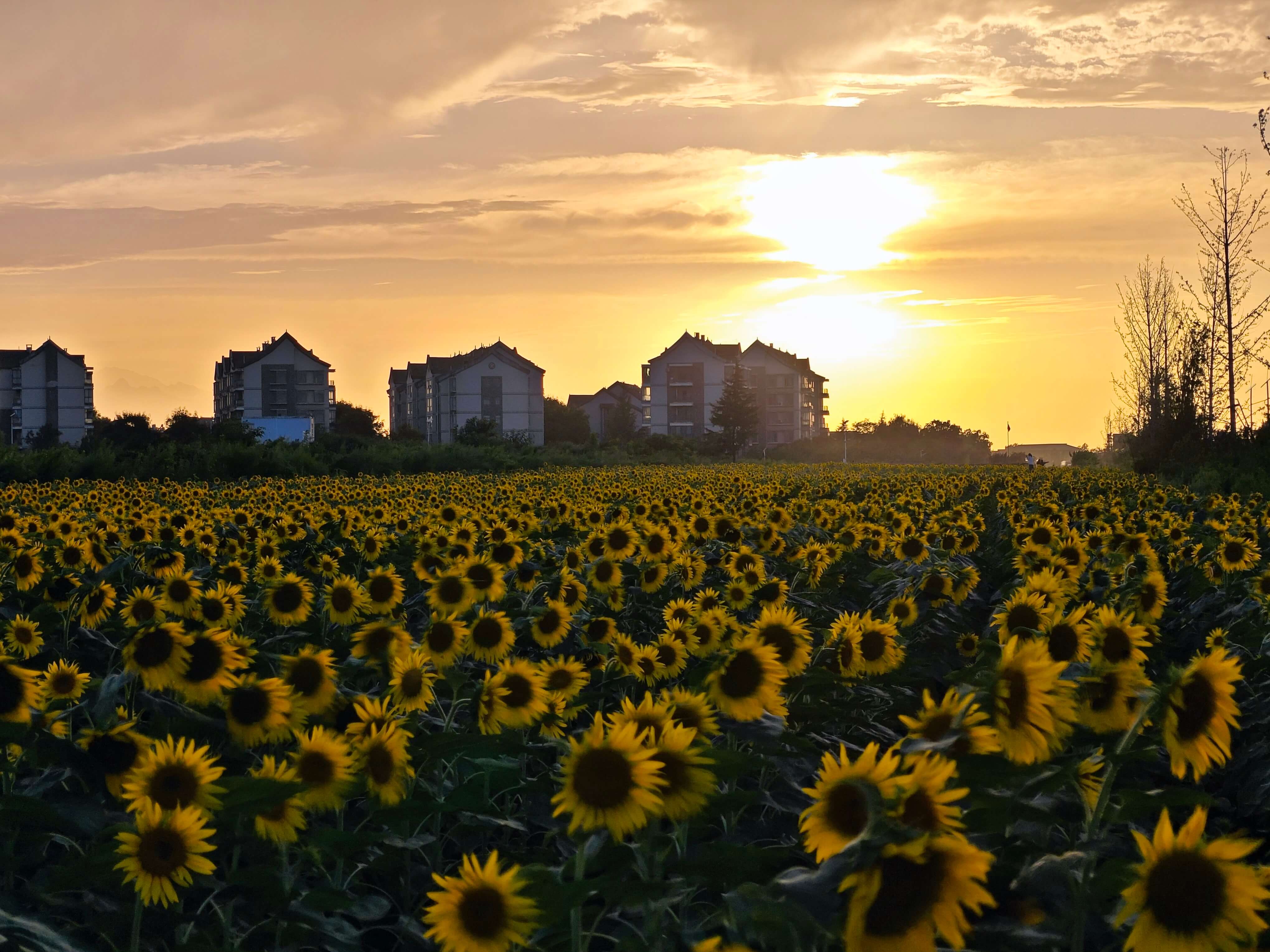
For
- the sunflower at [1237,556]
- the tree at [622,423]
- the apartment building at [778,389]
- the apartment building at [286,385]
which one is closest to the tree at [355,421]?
the apartment building at [286,385]

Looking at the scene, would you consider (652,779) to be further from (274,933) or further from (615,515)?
(615,515)

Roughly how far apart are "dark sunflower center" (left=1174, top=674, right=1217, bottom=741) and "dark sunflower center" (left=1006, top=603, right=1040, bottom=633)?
1.91 meters

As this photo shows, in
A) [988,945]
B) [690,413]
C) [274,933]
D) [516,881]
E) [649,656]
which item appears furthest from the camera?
[690,413]

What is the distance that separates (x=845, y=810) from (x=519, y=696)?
6.78 ft

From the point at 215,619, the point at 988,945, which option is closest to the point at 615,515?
the point at 215,619

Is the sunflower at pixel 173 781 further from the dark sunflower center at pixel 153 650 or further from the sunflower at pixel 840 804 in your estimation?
the sunflower at pixel 840 804

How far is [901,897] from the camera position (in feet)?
5.69

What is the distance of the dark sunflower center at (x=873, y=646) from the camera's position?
4.73 m

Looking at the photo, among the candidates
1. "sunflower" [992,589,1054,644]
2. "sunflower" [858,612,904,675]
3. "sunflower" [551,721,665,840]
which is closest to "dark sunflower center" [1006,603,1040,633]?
"sunflower" [992,589,1054,644]

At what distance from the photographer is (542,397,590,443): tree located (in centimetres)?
10331

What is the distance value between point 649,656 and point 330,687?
1.33 meters

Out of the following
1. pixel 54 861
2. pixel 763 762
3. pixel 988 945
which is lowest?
pixel 54 861

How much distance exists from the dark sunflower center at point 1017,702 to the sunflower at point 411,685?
6.54 ft

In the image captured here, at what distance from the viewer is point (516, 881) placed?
7.47ft
